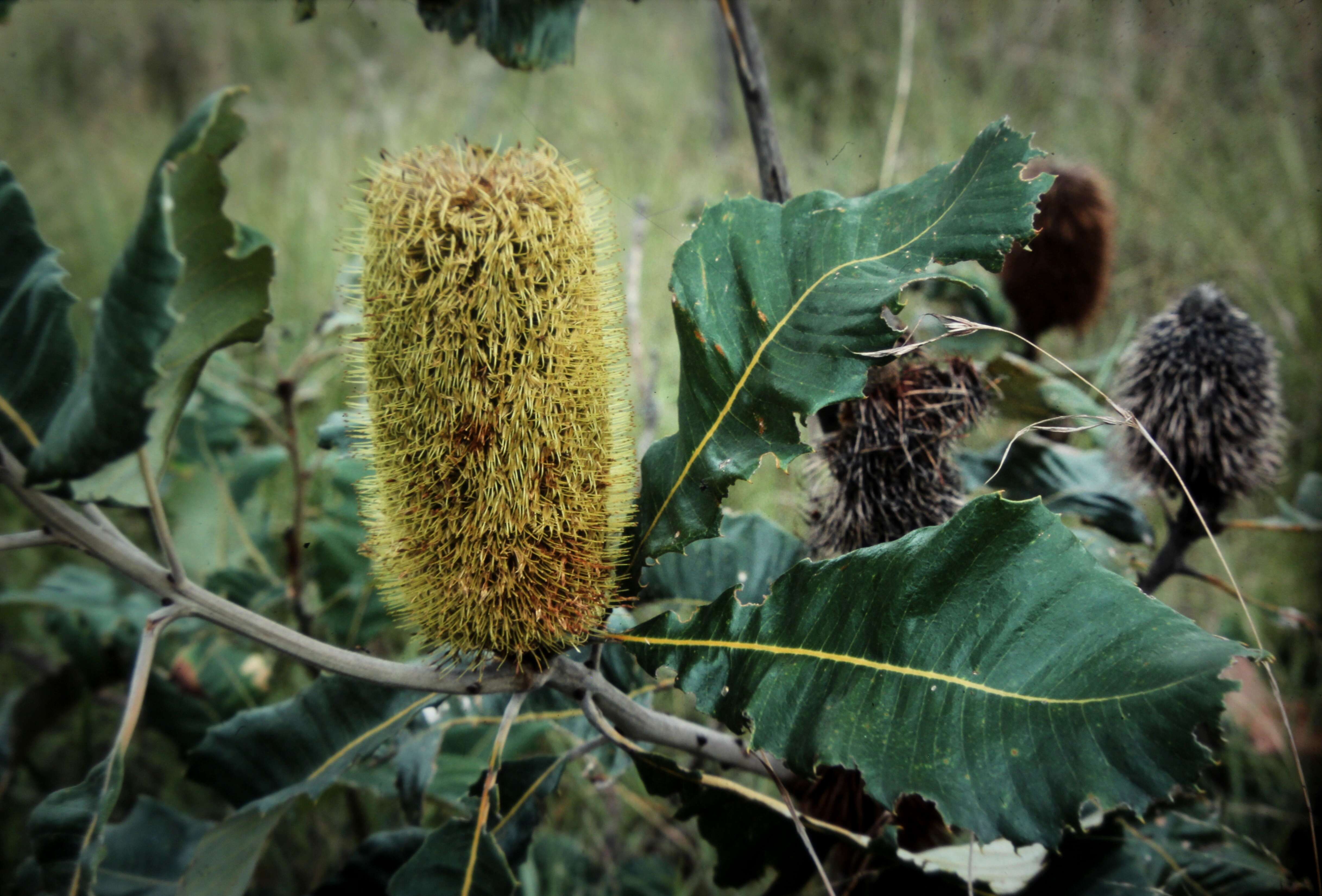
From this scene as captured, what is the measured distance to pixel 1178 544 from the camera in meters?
1.24

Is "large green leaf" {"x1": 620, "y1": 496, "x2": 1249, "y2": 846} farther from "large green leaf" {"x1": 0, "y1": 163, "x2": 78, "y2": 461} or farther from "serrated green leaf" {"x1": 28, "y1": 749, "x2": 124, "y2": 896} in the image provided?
"large green leaf" {"x1": 0, "y1": 163, "x2": 78, "y2": 461}

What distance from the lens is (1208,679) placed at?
24.0 inches

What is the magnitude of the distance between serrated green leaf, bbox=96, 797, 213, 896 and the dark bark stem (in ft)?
4.82

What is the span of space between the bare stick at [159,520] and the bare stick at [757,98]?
0.78 meters

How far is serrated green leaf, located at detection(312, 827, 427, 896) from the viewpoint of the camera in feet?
3.85

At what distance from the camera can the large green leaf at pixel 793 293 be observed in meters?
0.75

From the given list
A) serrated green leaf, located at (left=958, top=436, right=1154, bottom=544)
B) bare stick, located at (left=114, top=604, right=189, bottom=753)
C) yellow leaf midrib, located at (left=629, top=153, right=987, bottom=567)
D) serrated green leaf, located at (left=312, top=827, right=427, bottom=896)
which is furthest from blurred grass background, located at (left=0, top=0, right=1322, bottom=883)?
serrated green leaf, located at (left=312, top=827, right=427, bottom=896)

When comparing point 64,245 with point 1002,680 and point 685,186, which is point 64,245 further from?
point 1002,680

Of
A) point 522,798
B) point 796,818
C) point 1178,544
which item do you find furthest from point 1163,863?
point 522,798

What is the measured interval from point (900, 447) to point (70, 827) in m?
0.94

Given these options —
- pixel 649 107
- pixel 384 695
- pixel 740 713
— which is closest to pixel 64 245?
pixel 649 107

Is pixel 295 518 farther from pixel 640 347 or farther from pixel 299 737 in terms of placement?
pixel 640 347

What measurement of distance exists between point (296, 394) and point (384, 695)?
3.21 feet

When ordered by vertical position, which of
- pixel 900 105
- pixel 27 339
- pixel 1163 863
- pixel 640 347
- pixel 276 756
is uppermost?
pixel 900 105
